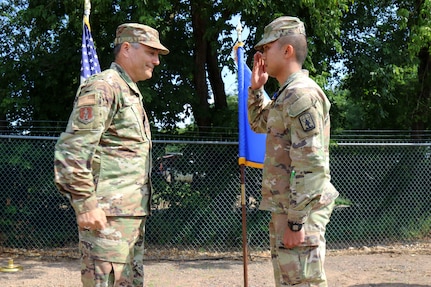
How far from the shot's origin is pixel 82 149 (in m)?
2.77

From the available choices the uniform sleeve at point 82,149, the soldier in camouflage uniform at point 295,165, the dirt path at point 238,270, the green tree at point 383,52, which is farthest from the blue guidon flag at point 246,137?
the green tree at point 383,52

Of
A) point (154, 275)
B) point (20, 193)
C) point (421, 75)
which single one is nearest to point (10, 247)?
point (20, 193)

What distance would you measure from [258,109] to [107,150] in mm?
1195

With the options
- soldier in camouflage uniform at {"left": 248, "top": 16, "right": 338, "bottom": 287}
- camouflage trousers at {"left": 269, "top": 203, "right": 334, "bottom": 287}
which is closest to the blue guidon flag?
soldier in camouflage uniform at {"left": 248, "top": 16, "right": 338, "bottom": 287}

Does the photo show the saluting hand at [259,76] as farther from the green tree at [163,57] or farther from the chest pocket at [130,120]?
the green tree at [163,57]

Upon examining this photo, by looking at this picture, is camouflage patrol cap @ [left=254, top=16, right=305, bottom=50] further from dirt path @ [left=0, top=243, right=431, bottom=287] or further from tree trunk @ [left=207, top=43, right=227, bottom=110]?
tree trunk @ [left=207, top=43, right=227, bottom=110]

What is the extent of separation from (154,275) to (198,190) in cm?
173

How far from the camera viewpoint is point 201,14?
25.1ft

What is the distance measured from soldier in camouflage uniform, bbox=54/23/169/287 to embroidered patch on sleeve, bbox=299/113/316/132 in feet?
3.31

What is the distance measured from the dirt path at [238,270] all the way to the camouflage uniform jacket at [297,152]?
3.34 meters

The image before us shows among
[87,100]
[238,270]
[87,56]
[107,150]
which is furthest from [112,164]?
[238,270]

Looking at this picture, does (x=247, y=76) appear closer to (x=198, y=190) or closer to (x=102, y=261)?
(x=198, y=190)

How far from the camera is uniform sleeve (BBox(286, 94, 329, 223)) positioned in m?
2.79

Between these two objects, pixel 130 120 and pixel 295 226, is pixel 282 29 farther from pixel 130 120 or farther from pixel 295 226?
pixel 295 226
